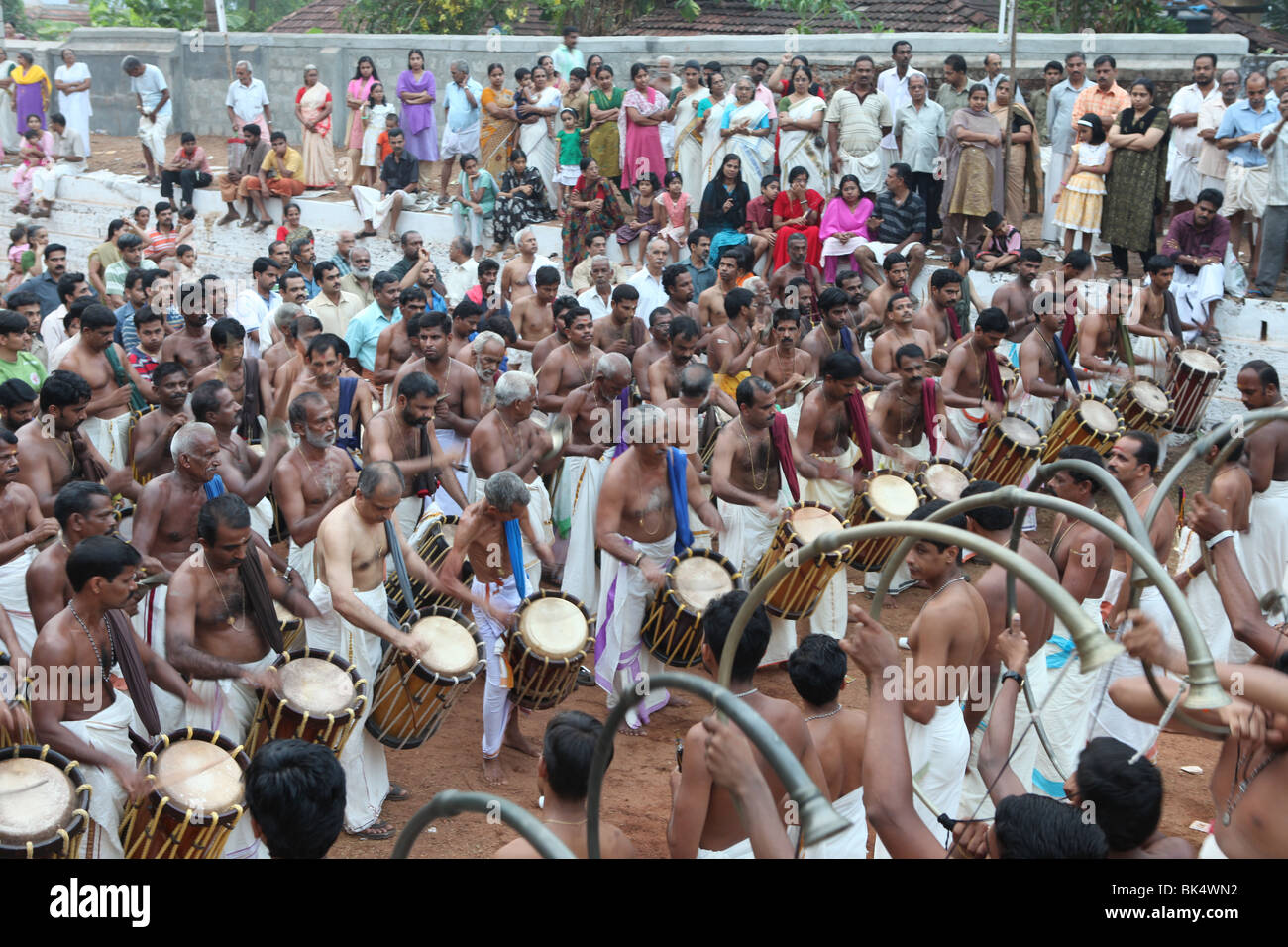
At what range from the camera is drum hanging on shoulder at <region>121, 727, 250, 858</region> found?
5328mm

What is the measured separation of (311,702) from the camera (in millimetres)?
6012

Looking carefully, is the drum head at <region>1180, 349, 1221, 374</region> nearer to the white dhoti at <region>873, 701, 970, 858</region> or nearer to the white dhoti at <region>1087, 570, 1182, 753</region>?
the white dhoti at <region>1087, 570, 1182, 753</region>

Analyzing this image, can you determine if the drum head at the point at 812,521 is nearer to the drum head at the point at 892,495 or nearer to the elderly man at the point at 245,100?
the drum head at the point at 892,495

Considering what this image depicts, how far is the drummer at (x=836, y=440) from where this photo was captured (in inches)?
360

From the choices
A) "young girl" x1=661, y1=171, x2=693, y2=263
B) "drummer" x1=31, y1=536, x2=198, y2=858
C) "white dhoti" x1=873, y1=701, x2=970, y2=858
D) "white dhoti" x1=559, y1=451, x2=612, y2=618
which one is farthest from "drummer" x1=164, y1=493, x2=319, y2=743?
"young girl" x1=661, y1=171, x2=693, y2=263

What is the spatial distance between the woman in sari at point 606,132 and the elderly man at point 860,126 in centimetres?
264

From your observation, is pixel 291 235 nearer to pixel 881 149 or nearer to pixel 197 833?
pixel 881 149

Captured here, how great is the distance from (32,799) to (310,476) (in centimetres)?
288

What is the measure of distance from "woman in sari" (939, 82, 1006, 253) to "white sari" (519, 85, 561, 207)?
524 cm

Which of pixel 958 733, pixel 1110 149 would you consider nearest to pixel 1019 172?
pixel 1110 149

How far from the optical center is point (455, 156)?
18.0 metres

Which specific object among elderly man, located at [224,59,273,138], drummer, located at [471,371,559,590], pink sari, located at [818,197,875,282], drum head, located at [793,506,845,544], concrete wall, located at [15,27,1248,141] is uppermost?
concrete wall, located at [15,27,1248,141]

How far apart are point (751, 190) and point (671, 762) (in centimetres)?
877

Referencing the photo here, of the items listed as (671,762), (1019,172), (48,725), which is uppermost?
(1019,172)
